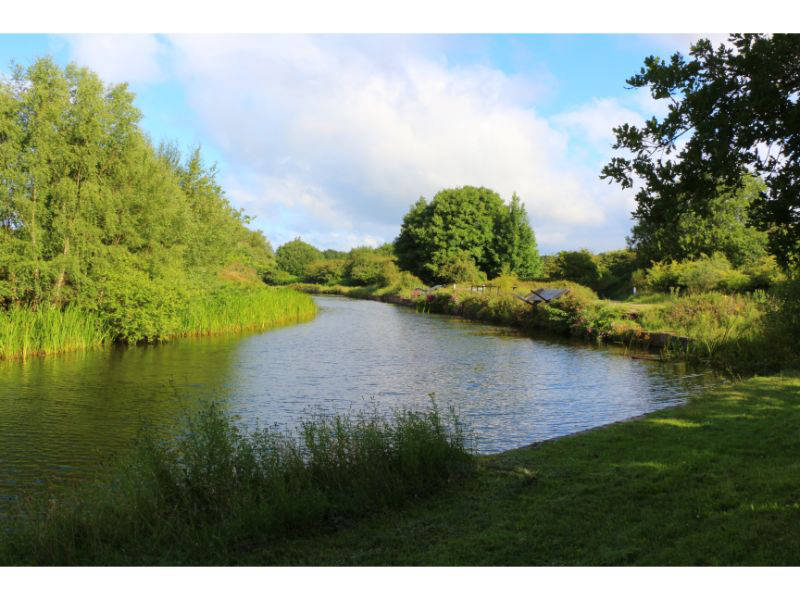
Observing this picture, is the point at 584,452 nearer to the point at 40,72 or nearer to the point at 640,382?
the point at 640,382

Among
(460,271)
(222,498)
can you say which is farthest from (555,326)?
(460,271)

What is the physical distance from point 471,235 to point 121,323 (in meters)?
44.3

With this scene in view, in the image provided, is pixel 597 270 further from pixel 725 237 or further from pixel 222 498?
pixel 222 498

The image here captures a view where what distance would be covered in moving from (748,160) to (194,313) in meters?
22.5

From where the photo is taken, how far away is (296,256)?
334 feet

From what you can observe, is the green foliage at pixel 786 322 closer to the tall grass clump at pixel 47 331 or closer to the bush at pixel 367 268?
the tall grass clump at pixel 47 331

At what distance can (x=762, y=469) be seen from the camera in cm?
596

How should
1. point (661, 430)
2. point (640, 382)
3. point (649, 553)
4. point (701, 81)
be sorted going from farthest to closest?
point (640, 382)
point (661, 430)
point (701, 81)
point (649, 553)

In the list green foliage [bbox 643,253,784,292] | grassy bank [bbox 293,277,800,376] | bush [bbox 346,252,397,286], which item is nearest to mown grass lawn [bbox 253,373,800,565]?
grassy bank [bbox 293,277,800,376]

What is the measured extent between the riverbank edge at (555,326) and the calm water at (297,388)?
1.74 metres

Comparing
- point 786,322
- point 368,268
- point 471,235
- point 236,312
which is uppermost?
point 471,235

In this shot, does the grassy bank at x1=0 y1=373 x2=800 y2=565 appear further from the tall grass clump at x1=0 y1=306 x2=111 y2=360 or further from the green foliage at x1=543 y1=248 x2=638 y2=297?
the green foliage at x1=543 y1=248 x2=638 y2=297

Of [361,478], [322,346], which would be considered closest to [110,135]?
[322,346]

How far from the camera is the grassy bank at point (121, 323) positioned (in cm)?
1709
